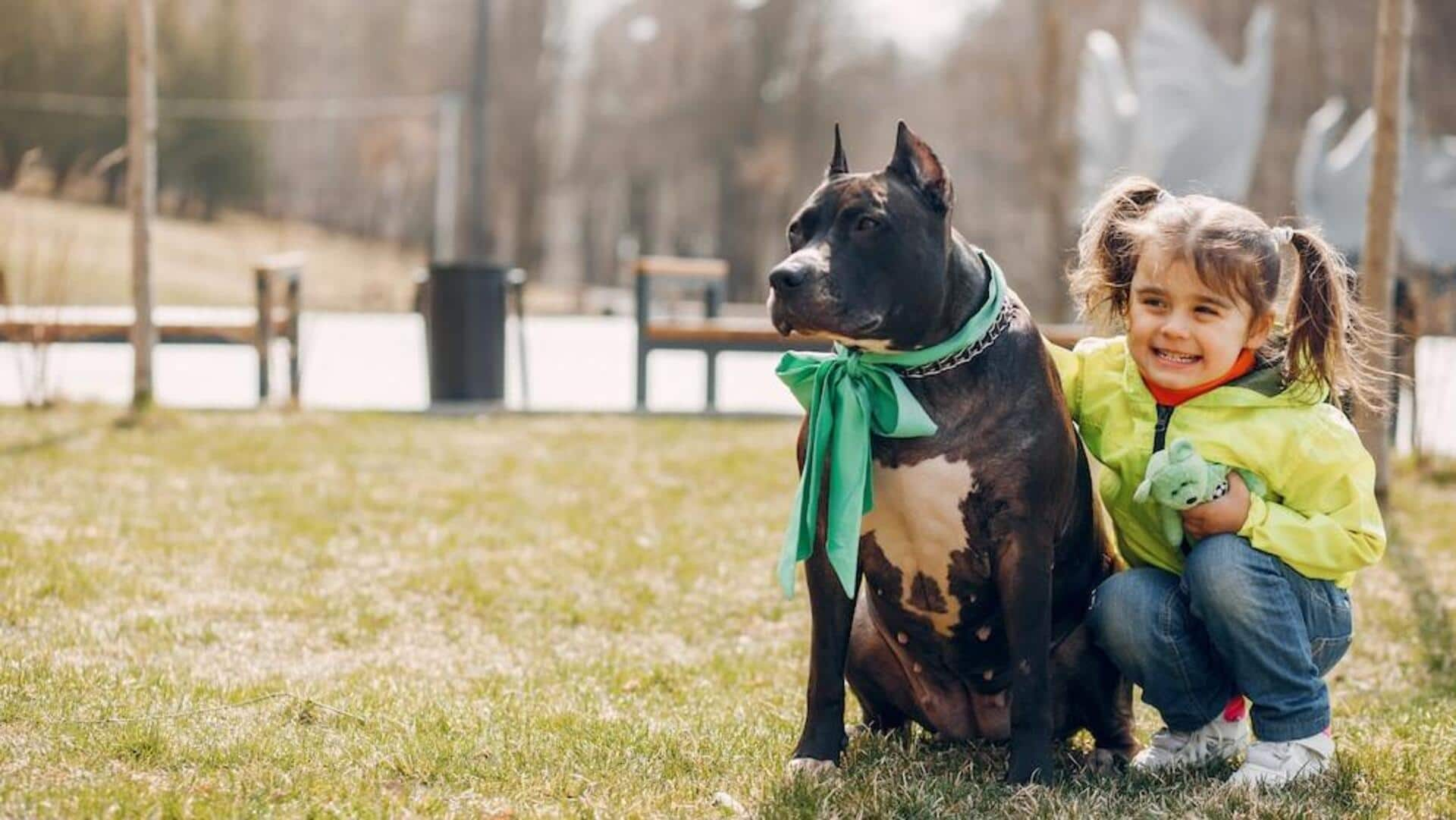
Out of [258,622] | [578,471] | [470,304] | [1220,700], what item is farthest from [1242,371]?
[470,304]

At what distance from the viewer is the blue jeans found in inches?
124

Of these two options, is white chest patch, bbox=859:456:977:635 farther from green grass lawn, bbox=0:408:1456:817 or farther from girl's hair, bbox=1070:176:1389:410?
girl's hair, bbox=1070:176:1389:410

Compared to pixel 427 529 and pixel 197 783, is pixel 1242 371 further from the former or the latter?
pixel 427 529

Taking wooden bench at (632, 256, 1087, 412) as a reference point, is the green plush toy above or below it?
above

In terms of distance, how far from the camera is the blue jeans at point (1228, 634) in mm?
3162

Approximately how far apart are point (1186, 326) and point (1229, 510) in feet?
1.30

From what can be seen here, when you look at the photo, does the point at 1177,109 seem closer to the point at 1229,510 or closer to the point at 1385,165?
the point at 1385,165

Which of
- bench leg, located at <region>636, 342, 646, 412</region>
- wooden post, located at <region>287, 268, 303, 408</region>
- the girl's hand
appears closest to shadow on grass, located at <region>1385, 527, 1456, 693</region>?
the girl's hand

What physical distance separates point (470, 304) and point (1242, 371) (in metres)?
7.61

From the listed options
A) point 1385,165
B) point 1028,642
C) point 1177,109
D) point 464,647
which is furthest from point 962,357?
point 1177,109

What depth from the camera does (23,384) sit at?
30.3 ft

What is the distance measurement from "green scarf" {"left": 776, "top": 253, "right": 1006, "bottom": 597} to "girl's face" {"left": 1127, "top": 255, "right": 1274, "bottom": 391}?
362mm

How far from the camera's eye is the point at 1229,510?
3186 mm

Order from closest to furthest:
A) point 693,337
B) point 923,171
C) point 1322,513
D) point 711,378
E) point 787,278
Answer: point 787,278
point 923,171
point 1322,513
point 693,337
point 711,378
